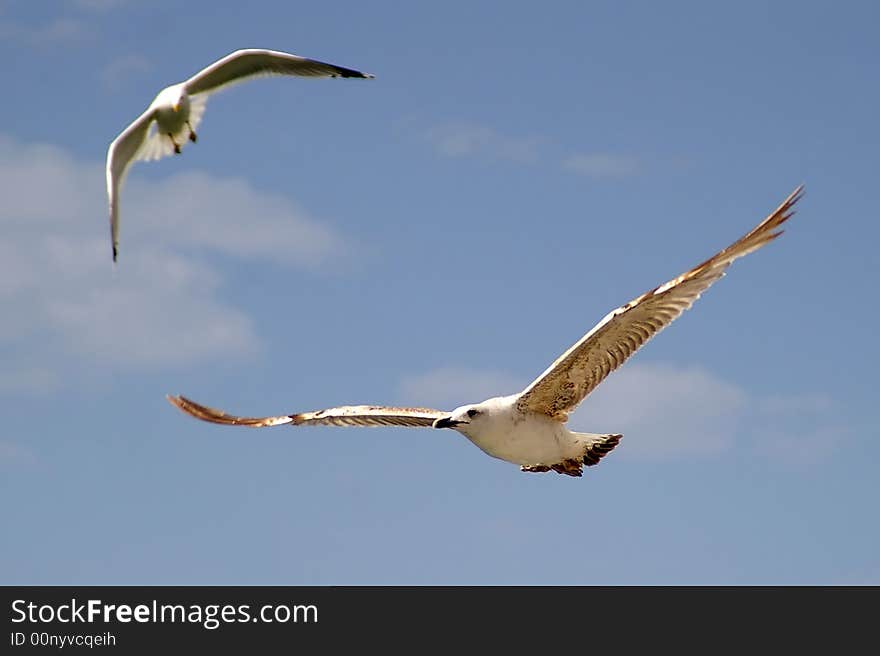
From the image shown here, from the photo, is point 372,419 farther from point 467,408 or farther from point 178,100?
point 178,100

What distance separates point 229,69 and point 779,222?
8933mm

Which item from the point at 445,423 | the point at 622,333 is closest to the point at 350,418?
the point at 445,423

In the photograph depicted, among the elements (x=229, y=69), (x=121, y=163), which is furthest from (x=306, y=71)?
(x=121, y=163)

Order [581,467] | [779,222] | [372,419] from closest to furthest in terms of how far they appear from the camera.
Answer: [779,222] → [581,467] → [372,419]

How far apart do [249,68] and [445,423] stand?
6929 mm

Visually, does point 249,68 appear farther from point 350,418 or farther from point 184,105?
point 350,418

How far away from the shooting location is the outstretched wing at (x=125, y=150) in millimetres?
20375

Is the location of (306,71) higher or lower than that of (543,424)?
higher

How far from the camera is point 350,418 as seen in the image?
1931cm

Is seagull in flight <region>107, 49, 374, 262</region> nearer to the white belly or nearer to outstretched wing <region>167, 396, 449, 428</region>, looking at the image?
outstretched wing <region>167, 396, 449, 428</region>

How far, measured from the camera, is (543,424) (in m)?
16.9

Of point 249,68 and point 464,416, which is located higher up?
point 249,68

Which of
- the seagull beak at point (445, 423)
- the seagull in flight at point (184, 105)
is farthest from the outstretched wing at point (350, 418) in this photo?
the seagull in flight at point (184, 105)

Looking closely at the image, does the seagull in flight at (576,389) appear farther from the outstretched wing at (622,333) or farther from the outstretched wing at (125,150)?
the outstretched wing at (125,150)
